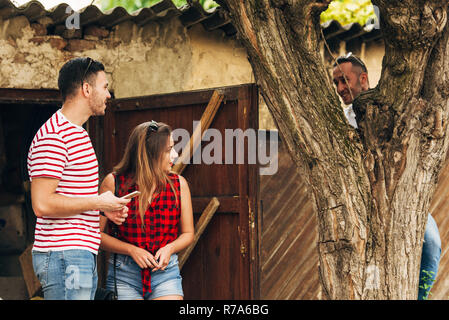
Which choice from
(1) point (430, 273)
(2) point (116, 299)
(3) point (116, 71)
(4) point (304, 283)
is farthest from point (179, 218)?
(4) point (304, 283)

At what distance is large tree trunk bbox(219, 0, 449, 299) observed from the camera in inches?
136

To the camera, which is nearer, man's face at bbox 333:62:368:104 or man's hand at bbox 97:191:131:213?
man's hand at bbox 97:191:131:213

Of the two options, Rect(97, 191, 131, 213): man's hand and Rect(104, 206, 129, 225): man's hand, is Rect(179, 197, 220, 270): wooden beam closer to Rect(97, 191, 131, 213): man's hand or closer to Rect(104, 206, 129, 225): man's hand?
Rect(104, 206, 129, 225): man's hand

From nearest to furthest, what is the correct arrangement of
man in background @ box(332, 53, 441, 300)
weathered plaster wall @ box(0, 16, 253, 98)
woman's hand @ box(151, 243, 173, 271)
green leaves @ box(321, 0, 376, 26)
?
woman's hand @ box(151, 243, 173, 271) → man in background @ box(332, 53, 441, 300) → weathered plaster wall @ box(0, 16, 253, 98) → green leaves @ box(321, 0, 376, 26)

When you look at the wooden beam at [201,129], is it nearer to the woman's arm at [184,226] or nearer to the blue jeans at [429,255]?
the woman's arm at [184,226]

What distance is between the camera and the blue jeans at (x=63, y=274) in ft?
10.0

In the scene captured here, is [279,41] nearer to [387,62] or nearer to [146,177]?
[387,62]

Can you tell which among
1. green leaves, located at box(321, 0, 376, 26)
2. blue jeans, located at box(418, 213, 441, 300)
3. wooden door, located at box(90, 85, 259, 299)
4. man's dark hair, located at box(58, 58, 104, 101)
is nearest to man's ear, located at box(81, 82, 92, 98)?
man's dark hair, located at box(58, 58, 104, 101)

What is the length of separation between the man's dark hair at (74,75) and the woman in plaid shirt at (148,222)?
0.52m

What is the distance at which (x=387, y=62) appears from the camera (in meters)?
3.57

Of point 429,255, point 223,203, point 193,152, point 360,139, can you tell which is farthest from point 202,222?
point 429,255

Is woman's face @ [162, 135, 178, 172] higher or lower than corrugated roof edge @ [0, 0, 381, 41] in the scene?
lower

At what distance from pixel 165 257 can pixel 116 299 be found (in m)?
0.35

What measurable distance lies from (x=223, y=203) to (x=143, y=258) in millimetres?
1061
